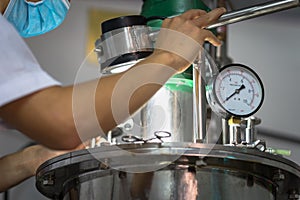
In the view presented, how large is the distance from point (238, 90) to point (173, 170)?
0.20 m

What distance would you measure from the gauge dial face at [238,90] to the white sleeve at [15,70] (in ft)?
1.40

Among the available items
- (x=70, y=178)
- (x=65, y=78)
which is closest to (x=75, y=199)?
(x=70, y=178)

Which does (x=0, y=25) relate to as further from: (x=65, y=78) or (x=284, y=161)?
(x=65, y=78)

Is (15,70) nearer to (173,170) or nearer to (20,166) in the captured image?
(173,170)

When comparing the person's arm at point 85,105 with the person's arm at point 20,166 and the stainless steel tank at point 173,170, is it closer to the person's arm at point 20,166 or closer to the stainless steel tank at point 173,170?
the stainless steel tank at point 173,170

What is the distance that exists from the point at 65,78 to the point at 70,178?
40.5 inches

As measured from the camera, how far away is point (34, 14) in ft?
3.73

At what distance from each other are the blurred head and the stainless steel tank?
237mm

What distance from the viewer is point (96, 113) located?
2.72ft

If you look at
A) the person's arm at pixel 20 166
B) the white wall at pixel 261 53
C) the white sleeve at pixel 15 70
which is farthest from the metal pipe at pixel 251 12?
the white wall at pixel 261 53

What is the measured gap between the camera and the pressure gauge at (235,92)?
1138 millimetres

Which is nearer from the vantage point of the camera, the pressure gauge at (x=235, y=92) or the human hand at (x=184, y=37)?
the human hand at (x=184, y=37)

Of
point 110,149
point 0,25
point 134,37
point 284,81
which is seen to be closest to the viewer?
point 0,25

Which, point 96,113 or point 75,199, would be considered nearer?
point 96,113
